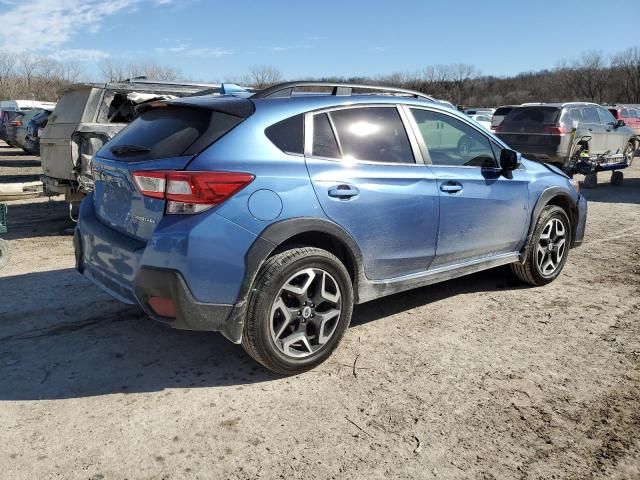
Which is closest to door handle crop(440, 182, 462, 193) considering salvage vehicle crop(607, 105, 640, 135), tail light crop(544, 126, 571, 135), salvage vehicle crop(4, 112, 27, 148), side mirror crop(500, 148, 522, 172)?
side mirror crop(500, 148, 522, 172)

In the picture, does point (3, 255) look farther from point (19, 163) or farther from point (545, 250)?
point (19, 163)

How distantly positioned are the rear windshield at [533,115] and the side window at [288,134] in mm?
10995

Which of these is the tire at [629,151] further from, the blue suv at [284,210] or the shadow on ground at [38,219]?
the shadow on ground at [38,219]

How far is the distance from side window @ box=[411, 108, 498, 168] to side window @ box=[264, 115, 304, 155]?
3.58ft

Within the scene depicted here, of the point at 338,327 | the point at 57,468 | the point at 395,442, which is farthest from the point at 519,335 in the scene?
the point at 57,468

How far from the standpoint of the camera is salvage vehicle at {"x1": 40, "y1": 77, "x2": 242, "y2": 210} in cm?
702

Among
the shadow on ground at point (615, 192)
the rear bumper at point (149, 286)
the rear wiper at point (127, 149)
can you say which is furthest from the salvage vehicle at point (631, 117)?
the rear bumper at point (149, 286)

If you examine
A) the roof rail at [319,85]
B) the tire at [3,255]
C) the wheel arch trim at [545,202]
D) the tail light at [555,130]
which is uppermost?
the roof rail at [319,85]

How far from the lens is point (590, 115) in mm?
13711

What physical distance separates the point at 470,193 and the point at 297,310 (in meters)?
1.81

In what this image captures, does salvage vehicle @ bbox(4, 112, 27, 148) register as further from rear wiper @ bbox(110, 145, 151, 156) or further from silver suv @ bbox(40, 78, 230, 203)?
rear wiper @ bbox(110, 145, 151, 156)

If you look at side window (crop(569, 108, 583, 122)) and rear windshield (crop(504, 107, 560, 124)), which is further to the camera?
side window (crop(569, 108, 583, 122))

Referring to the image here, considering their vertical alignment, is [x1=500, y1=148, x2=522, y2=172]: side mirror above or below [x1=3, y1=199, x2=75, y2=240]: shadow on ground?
above

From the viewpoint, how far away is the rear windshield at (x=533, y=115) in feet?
41.9
